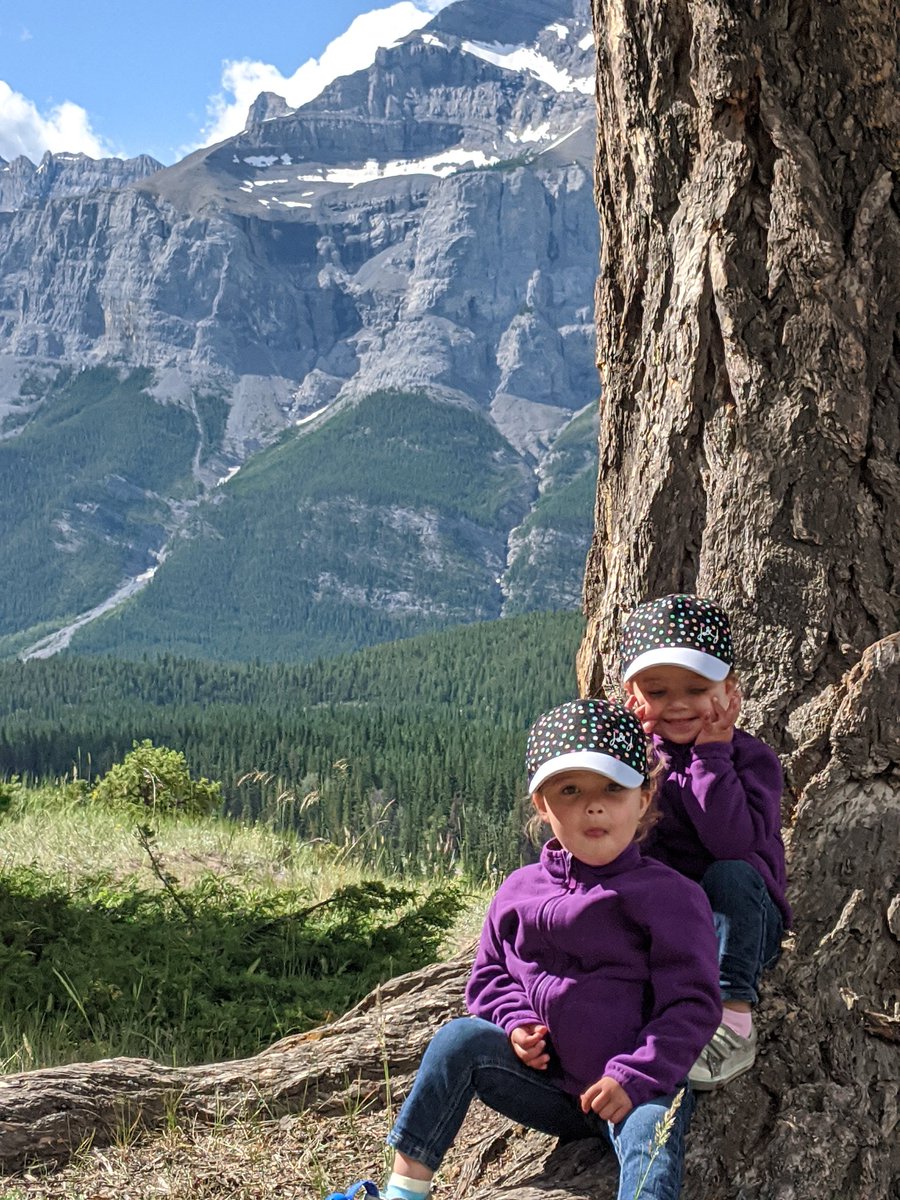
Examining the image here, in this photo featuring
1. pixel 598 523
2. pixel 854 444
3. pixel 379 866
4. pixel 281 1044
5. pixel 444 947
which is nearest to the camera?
pixel 854 444

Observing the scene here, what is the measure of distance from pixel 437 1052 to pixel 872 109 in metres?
3.22

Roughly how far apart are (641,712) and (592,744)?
1.78ft

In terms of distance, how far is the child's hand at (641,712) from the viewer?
3684 millimetres

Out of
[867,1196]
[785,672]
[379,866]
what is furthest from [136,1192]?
[379,866]

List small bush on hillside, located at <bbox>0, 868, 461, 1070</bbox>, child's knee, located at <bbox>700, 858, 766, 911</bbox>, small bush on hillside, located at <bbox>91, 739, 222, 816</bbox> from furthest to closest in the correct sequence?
small bush on hillside, located at <bbox>91, 739, 222, 816</bbox>
small bush on hillside, located at <bbox>0, 868, 461, 1070</bbox>
child's knee, located at <bbox>700, 858, 766, 911</bbox>

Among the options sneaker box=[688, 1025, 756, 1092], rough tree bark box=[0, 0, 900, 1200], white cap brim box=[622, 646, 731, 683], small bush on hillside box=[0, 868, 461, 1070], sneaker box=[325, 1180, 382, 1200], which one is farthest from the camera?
small bush on hillside box=[0, 868, 461, 1070]

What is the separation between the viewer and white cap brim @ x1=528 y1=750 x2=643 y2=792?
10.5 ft

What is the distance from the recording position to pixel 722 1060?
3.33 meters

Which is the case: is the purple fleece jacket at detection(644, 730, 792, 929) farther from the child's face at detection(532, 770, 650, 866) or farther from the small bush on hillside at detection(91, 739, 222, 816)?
the small bush on hillside at detection(91, 739, 222, 816)

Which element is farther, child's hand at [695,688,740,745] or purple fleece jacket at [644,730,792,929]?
child's hand at [695,688,740,745]

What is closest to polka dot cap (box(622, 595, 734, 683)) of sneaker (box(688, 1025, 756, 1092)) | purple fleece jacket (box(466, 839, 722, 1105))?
purple fleece jacket (box(466, 839, 722, 1105))

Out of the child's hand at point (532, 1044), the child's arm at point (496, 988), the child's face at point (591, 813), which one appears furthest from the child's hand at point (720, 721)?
the child's hand at point (532, 1044)

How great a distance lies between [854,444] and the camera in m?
4.00

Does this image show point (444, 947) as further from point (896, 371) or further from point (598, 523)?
point (896, 371)
